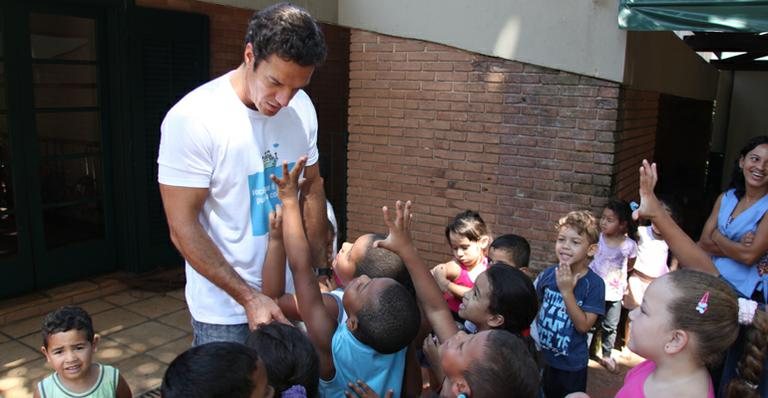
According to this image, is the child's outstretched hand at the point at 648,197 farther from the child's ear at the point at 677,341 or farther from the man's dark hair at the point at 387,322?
the man's dark hair at the point at 387,322

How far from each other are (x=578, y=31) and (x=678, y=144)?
24.8 ft

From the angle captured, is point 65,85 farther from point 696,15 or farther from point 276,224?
point 696,15

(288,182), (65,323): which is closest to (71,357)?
(65,323)

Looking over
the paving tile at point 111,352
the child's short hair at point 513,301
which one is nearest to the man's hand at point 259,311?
the child's short hair at point 513,301

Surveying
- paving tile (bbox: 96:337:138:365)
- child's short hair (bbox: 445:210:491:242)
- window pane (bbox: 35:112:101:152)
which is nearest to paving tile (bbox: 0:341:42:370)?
paving tile (bbox: 96:337:138:365)

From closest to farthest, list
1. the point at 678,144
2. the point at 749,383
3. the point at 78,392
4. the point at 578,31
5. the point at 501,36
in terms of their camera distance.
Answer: the point at 749,383, the point at 78,392, the point at 578,31, the point at 501,36, the point at 678,144

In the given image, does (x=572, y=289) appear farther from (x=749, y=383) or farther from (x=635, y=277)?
(x=635, y=277)

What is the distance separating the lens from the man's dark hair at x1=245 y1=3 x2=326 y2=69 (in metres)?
1.98

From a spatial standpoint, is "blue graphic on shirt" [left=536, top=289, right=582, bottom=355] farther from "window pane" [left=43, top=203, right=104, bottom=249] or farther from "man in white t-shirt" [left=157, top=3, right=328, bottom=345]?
"window pane" [left=43, top=203, right=104, bottom=249]

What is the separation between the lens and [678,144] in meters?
11.3

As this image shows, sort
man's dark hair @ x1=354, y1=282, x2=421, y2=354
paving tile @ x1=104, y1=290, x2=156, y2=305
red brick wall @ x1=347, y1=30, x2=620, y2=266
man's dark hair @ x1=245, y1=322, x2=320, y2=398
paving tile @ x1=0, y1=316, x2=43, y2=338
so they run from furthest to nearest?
paving tile @ x1=104, y1=290, x2=156, y2=305 → red brick wall @ x1=347, y1=30, x2=620, y2=266 → paving tile @ x1=0, y1=316, x2=43, y2=338 → man's dark hair @ x1=354, y1=282, x2=421, y2=354 → man's dark hair @ x1=245, y1=322, x2=320, y2=398

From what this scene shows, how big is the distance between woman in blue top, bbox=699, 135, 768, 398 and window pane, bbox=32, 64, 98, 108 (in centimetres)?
534

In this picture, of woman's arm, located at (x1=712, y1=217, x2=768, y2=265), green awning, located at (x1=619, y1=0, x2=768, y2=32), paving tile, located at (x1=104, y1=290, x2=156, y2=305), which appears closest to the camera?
woman's arm, located at (x1=712, y1=217, x2=768, y2=265)

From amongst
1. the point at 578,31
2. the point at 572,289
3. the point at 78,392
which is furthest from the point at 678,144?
the point at 78,392
